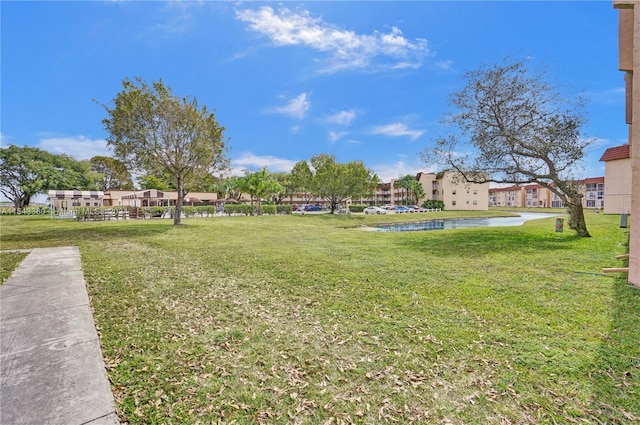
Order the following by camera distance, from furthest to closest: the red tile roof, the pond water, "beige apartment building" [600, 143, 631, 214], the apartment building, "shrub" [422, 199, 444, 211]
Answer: the apartment building → "shrub" [422, 199, 444, 211] → the red tile roof → "beige apartment building" [600, 143, 631, 214] → the pond water

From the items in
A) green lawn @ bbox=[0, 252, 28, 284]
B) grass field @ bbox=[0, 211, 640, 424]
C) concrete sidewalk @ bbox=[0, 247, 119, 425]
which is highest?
green lawn @ bbox=[0, 252, 28, 284]

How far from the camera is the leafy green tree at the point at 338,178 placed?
1491 inches

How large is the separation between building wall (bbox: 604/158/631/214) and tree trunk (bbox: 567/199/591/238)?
18691mm

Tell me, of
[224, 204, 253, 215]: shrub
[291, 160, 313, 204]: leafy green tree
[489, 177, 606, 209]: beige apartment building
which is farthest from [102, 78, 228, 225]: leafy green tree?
[489, 177, 606, 209]: beige apartment building

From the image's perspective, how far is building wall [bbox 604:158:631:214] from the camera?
25.8 metres

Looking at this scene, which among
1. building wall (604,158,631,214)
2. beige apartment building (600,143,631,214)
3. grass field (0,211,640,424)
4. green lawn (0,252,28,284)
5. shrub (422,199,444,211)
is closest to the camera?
grass field (0,211,640,424)

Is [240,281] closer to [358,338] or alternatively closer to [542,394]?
[358,338]

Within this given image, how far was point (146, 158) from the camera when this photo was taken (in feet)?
54.9

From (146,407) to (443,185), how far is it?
6924 centimetres

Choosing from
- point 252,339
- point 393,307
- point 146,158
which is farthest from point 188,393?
point 146,158

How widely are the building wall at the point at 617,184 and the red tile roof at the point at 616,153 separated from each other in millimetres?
369

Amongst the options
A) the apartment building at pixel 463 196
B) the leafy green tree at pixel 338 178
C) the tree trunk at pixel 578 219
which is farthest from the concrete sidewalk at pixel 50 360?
the apartment building at pixel 463 196

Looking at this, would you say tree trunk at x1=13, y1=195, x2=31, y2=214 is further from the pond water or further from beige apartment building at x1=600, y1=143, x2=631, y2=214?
beige apartment building at x1=600, y1=143, x2=631, y2=214

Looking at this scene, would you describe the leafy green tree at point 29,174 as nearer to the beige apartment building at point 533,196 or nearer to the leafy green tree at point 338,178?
the leafy green tree at point 338,178
